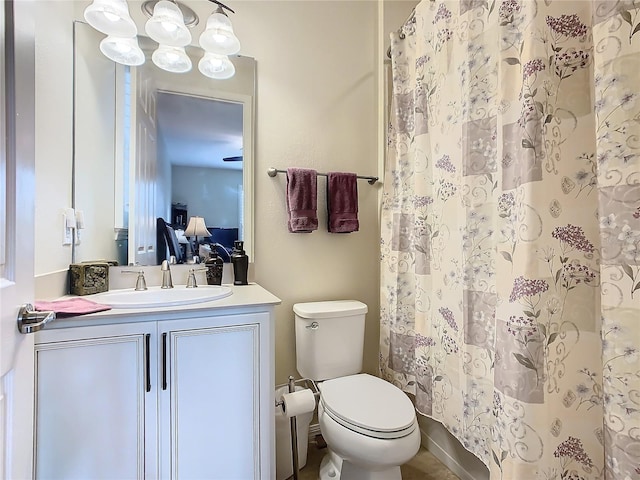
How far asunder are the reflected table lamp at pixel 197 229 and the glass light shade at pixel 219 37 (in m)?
0.84

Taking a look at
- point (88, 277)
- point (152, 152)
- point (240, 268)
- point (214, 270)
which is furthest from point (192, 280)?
point (152, 152)

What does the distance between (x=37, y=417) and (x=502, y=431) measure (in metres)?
1.41

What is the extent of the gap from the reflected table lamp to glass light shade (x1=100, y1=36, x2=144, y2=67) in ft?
2.54

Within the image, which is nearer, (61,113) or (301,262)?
(61,113)

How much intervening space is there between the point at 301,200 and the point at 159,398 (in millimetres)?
1091

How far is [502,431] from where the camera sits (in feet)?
3.28

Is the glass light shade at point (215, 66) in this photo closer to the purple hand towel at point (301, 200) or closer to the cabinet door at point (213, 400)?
the purple hand towel at point (301, 200)

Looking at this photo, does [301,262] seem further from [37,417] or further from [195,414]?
[37,417]

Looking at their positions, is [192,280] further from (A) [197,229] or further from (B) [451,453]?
(B) [451,453]

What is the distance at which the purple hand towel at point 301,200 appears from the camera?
69.5 inches

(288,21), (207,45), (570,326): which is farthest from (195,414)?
(288,21)

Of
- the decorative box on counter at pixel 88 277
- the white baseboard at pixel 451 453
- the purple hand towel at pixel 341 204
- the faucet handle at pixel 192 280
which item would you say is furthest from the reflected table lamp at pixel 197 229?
the white baseboard at pixel 451 453

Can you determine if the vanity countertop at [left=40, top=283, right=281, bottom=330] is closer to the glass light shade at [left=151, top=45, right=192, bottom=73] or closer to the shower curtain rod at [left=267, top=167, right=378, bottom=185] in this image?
the shower curtain rod at [left=267, top=167, right=378, bottom=185]

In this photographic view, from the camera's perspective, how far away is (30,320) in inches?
26.8
